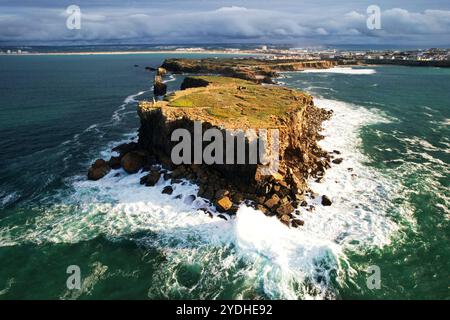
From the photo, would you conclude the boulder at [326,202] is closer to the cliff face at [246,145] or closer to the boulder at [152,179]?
the cliff face at [246,145]

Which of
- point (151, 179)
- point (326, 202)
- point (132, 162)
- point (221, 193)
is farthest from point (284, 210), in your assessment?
point (132, 162)

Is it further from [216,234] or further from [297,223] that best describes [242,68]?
[216,234]

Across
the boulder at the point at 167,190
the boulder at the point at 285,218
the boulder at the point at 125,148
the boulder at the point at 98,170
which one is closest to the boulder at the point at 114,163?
the boulder at the point at 98,170

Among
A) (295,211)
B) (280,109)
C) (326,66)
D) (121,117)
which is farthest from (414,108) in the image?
(326,66)

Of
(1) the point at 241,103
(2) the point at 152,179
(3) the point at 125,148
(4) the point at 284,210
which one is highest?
(1) the point at 241,103

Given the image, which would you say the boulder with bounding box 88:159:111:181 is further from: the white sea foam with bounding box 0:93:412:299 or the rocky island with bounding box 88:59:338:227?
the white sea foam with bounding box 0:93:412:299

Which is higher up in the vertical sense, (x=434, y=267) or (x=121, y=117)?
(x=121, y=117)

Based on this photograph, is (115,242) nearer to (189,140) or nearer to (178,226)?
(178,226)
